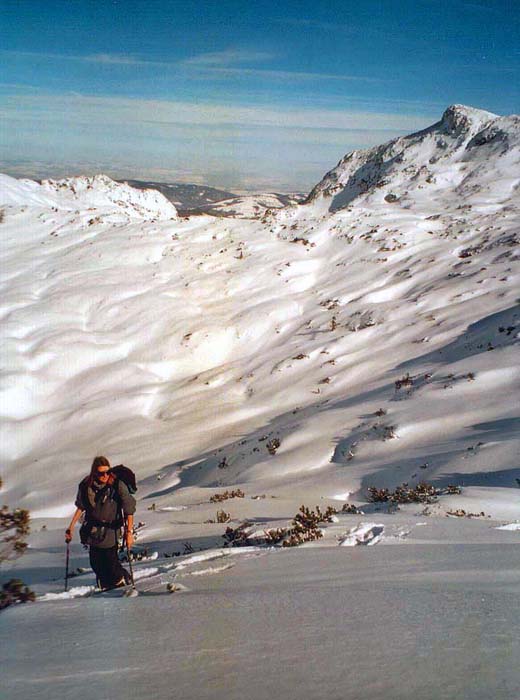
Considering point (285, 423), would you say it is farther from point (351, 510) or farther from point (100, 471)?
point (100, 471)

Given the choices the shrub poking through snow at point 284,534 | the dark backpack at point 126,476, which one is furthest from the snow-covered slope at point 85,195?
the dark backpack at point 126,476

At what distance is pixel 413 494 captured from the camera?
7961 millimetres

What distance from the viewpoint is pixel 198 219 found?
3278cm

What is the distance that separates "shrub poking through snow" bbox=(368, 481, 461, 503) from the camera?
7.80 m

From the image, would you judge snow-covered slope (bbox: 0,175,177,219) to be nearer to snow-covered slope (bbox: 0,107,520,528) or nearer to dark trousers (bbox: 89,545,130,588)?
snow-covered slope (bbox: 0,107,520,528)

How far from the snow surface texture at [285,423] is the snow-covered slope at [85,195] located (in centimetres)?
2506

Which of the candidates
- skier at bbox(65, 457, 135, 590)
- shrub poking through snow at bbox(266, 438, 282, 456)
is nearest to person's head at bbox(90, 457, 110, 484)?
skier at bbox(65, 457, 135, 590)

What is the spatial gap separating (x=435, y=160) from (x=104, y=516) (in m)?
42.5

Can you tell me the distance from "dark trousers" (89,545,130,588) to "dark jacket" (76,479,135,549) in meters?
0.07

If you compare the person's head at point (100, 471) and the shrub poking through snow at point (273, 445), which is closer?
the person's head at point (100, 471)

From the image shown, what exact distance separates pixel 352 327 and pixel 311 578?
1702 centimetres

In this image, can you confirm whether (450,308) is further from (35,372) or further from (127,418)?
(35,372)

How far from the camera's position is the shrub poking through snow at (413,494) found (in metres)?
7.80

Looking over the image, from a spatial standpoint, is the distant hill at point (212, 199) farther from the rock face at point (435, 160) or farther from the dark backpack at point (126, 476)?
the dark backpack at point (126, 476)
